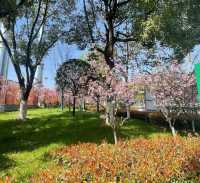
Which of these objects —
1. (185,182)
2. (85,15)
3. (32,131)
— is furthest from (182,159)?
(85,15)

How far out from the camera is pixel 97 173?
9.81 meters

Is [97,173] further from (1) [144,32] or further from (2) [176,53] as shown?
(2) [176,53]

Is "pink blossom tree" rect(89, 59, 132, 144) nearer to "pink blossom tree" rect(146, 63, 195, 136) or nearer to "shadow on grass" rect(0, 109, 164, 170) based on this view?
"shadow on grass" rect(0, 109, 164, 170)

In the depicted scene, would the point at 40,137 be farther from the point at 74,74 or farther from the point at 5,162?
A: the point at 74,74

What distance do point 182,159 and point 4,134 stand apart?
528 inches

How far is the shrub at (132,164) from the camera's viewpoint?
9237mm

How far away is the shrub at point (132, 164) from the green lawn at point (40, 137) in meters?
1.49

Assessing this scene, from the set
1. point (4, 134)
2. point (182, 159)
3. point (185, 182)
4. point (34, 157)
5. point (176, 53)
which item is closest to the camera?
point (185, 182)

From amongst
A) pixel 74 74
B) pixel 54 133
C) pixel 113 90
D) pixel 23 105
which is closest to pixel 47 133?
pixel 54 133

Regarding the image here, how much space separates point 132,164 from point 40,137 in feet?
36.6

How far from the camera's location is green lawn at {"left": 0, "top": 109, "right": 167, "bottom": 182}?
14.6m

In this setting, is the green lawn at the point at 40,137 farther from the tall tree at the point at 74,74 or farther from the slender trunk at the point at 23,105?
the tall tree at the point at 74,74

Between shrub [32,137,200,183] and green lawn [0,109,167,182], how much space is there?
4.90ft

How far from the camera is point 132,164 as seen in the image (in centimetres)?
1049
